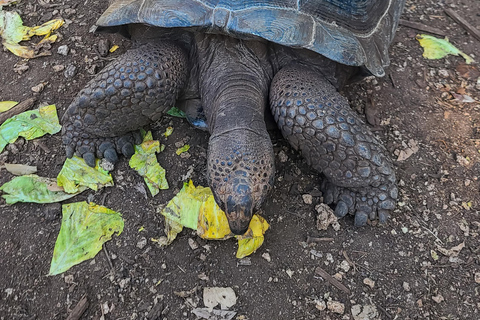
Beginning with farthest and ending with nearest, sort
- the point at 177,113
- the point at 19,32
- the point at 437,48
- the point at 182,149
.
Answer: the point at 437,48
the point at 19,32
the point at 177,113
the point at 182,149

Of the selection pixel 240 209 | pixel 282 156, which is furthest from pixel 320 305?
pixel 282 156

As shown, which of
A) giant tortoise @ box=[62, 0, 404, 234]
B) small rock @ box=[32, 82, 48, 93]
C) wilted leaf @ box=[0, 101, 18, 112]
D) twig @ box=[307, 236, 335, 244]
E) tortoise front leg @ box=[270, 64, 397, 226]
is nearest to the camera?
giant tortoise @ box=[62, 0, 404, 234]

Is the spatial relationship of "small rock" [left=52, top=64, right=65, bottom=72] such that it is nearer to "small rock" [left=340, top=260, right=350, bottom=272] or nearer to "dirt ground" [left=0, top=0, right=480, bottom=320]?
"dirt ground" [left=0, top=0, right=480, bottom=320]

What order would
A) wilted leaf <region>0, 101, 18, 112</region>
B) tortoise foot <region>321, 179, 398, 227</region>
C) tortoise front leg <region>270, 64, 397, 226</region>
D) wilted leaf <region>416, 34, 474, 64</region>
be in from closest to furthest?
tortoise front leg <region>270, 64, 397, 226</region> → tortoise foot <region>321, 179, 398, 227</region> → wilted leaf <region>0, 101, 18, 112</region> → wilted leaf <region>416, 34, 474, 64</region>

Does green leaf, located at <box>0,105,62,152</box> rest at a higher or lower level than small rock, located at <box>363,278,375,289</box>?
higher

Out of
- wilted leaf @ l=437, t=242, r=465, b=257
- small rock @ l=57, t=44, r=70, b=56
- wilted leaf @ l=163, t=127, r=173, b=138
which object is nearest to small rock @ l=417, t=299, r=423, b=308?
wilted leaf @ l=437, t=242, r=465, b=257

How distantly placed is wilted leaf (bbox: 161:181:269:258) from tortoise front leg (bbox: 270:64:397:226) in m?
0.65

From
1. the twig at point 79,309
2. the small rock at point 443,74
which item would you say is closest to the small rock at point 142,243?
the twig at point 79,309

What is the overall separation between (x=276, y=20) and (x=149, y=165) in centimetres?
155

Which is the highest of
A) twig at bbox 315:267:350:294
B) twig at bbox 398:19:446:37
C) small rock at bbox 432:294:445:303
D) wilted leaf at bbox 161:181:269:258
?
→ twig at bbox 398:19:446:37

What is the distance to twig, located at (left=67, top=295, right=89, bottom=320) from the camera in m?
2.62

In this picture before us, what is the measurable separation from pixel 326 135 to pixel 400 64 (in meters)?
2.10

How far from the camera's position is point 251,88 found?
3014mm

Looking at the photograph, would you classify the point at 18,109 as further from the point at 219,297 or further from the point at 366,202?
the point at 366,202
